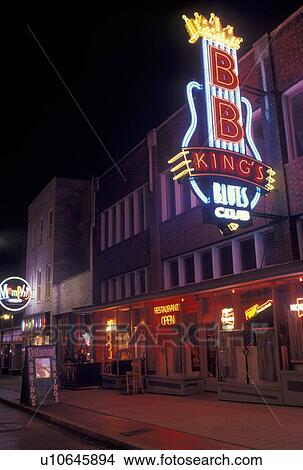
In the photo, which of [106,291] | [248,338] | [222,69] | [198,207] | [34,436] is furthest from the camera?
[106,291]

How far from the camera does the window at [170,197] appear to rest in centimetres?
1998

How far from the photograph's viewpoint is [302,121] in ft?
48.5

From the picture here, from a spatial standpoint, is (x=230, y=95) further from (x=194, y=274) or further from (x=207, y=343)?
(x=207, y=343)

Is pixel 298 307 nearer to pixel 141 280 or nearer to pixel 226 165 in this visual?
pixel 226 165

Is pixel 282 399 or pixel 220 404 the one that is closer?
pixel 282 399

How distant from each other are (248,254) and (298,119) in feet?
14.6

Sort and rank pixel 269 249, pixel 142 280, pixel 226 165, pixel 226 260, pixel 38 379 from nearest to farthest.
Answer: pixel 226 165 → pixel 269 249 → pixel 38 379 → pixel 226 260 → pixel 142 280

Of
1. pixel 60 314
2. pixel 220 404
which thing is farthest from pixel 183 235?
pixel 60 314

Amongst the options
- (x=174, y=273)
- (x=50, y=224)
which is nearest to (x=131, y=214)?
(x=174, y=273)

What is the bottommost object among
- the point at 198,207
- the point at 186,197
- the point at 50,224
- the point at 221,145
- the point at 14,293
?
the point at 14,293

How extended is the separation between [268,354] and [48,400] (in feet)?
22.8

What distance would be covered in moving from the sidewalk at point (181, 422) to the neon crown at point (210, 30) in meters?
10.6

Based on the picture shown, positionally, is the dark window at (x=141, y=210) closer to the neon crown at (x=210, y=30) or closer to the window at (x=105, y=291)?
the window at (x=105, y=291)

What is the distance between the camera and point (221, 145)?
1366 cm
